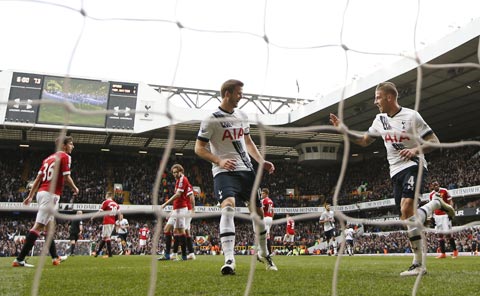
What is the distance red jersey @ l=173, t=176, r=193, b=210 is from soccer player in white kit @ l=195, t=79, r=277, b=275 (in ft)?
10.8

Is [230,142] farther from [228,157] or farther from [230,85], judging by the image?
[230,85]

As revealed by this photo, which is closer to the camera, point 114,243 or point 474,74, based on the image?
point 474,74


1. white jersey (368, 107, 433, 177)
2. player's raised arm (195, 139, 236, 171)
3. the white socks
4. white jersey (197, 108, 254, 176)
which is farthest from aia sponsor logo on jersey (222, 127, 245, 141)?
white jersey (368, 107, 433, 177)

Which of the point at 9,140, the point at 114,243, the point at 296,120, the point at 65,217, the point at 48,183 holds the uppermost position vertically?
the point at 296,120

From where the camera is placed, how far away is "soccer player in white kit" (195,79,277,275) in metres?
3.93

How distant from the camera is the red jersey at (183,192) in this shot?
7367mm

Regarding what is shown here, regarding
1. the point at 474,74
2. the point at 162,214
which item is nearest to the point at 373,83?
the point at 474,74

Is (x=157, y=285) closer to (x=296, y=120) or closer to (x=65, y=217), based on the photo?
(x=65, y=217)

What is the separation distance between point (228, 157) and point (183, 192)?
3.56 metres

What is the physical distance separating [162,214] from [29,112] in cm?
2074

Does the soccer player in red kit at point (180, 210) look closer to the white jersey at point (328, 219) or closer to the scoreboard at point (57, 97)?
the white jersey at point (328, 219)

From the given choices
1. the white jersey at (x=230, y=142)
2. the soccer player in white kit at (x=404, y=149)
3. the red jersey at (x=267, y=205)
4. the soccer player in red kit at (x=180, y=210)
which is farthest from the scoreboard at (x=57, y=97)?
the soccer player in white kit at (x=404, y=149)

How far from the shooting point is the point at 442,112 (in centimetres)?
2322

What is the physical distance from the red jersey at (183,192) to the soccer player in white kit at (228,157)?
3.28 meters
